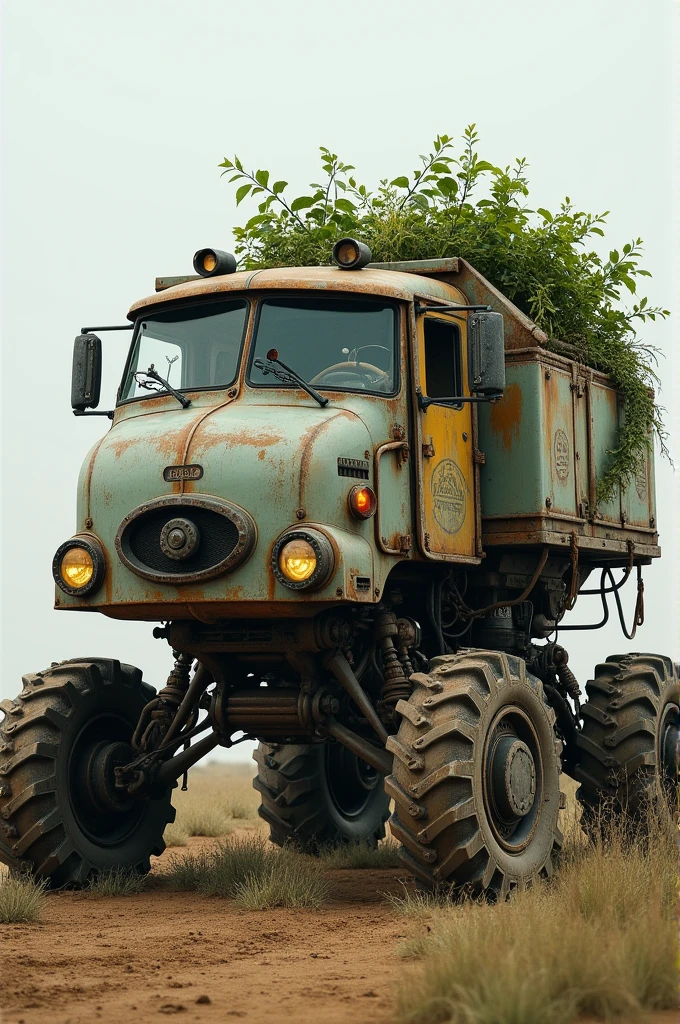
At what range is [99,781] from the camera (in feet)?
37.0

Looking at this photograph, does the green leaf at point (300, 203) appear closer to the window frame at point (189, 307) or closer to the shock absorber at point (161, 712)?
the window frame at point (189, 307)

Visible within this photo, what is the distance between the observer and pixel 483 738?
973 cm

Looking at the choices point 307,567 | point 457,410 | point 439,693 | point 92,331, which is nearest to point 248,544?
point 307,567

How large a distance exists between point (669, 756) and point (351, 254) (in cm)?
511

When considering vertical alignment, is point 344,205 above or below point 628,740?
above

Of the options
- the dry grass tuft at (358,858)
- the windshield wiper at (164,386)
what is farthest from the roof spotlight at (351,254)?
the dry grass tuft at (358,858)

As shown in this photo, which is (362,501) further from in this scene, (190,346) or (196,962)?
(196,962)

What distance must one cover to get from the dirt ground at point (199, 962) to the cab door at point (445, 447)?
272 cm

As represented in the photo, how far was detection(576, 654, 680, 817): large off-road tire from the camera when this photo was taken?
12422mm

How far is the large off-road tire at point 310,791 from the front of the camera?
14.2m

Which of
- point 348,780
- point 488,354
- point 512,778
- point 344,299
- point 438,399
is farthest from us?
point 348,780

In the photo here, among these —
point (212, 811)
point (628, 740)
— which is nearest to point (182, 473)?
point (628, 740)

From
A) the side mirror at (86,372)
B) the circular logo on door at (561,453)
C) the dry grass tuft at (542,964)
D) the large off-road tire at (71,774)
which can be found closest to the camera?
the dry grass tuft at (542,964)

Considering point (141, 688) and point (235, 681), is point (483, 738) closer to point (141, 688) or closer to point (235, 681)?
point (235, 681)
